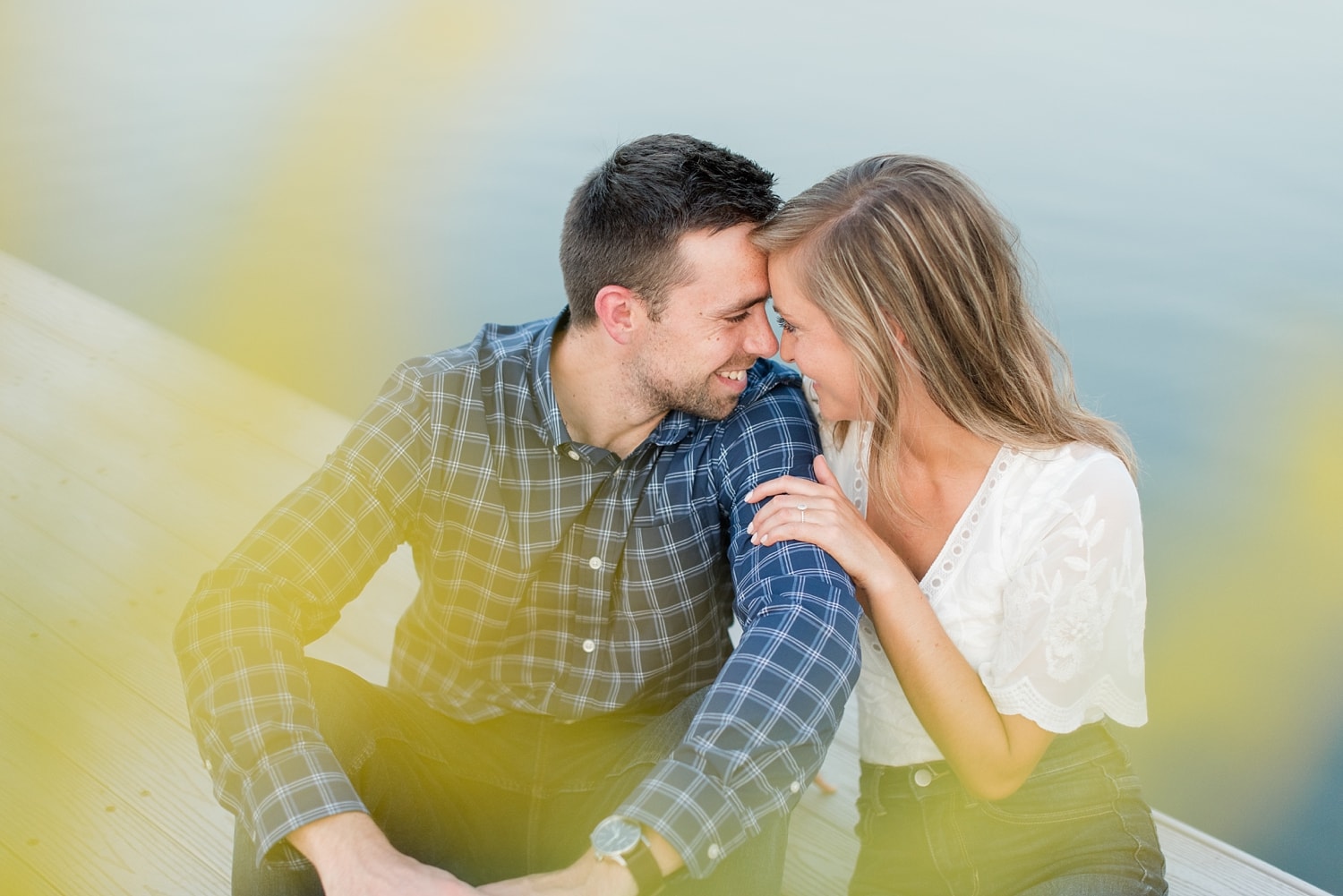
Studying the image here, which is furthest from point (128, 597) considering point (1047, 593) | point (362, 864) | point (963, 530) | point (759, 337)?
point (1047, 593)

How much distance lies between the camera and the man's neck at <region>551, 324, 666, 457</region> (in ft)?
5.84

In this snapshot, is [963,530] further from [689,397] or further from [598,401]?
[598,401]

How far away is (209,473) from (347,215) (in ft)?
11.1

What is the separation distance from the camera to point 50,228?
549 cm

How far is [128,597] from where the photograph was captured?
246cm

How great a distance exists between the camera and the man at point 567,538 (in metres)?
1.57

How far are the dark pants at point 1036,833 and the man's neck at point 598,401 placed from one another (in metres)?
0.64

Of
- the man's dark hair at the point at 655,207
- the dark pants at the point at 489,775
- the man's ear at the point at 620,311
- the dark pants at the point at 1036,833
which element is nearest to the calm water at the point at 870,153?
the man's dark hair at the point at 655,207

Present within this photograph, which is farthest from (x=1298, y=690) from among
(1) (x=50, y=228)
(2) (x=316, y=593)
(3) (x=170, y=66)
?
(3) (x=170, y=66)

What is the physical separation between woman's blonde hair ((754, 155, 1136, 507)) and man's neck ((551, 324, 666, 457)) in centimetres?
36

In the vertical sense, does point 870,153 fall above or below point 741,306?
below

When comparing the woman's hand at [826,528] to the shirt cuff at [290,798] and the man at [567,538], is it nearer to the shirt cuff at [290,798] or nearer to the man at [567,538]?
the man at [567,538]

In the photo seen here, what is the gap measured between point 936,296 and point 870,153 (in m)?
4.39

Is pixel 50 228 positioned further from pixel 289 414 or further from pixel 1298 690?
pixel 1298 690
